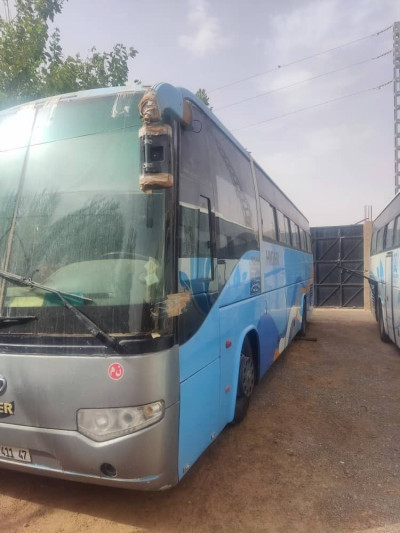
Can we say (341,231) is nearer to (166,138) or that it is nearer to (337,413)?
(337,413)

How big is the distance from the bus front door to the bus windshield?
670 cm

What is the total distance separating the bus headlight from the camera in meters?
2.39

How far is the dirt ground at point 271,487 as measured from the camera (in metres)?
2.74

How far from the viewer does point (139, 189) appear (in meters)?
2.56

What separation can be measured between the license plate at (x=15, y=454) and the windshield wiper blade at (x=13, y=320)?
89 cm

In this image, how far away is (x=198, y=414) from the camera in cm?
292

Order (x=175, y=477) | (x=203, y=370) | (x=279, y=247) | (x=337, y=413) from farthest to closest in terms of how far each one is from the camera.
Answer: (x=279, y=247) → (x=337, y=413) → (x=203, y=370) → (x=175, y=477)

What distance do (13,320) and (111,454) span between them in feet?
3.59

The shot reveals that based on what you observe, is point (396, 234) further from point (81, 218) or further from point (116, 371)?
point (116, 371)

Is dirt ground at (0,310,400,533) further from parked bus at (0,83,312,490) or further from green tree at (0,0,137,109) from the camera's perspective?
green tree at (0,0,137,109)

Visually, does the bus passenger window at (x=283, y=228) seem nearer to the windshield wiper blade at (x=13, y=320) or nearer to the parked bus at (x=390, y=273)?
the parked bus at (x=390, y=273)

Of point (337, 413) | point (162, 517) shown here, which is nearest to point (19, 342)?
point (162, 517)

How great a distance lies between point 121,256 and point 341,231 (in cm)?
1608

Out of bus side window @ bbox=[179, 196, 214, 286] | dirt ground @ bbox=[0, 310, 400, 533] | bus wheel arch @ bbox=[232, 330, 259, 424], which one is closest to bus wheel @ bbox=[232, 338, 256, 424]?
bus wheel arch @ bbox=[232, 330, 259, 424]
